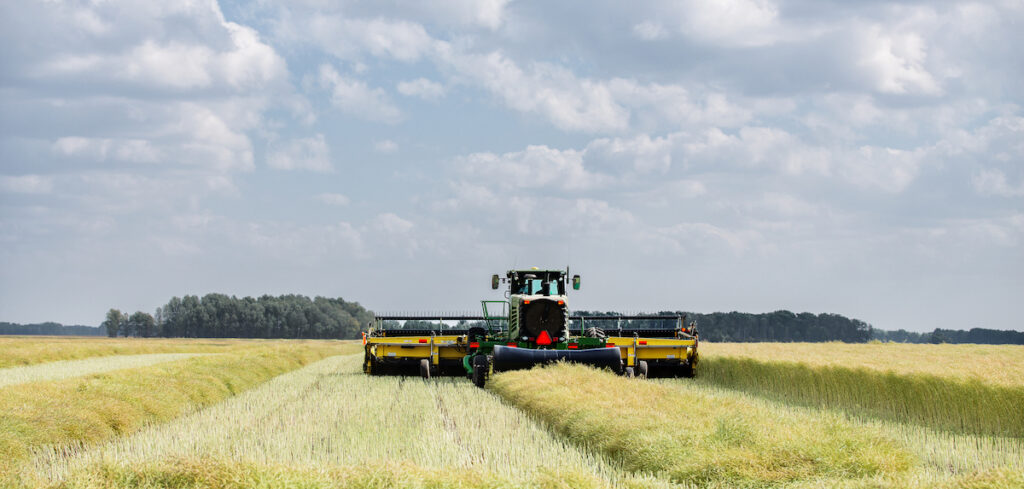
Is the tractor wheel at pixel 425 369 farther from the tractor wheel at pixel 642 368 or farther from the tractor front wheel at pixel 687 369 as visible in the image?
the tractor front wheel at pixel 687 369

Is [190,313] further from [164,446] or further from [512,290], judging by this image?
[164,446]

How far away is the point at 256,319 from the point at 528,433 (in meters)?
136

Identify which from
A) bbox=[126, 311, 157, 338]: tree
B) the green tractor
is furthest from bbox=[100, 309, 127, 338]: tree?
the green tractor

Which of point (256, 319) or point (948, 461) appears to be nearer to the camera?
point (948, 461)

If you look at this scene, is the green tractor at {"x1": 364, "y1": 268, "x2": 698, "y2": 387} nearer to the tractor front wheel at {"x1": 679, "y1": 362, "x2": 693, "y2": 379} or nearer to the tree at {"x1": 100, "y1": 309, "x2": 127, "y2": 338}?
the tractor front wheel at {"x1": 679, "y1": 362, "x2": 693, "y2": 379}

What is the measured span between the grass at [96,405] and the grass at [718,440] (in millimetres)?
6038

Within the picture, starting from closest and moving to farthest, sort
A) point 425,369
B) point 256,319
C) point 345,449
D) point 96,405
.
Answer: point 345,449 < point 96,405 < point 425,369 < point 256,319

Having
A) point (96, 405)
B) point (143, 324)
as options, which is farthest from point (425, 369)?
point (143, 324)

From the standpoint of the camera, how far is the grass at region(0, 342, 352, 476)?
10.5 meters

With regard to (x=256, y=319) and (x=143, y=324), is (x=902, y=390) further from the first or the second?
(x=143, y=324)

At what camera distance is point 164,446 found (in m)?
10.0

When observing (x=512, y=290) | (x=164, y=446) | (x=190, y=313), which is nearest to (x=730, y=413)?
(x=164, y=446)

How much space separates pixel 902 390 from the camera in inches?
585

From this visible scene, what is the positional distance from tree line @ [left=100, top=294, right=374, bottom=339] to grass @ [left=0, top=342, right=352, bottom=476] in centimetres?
12042
